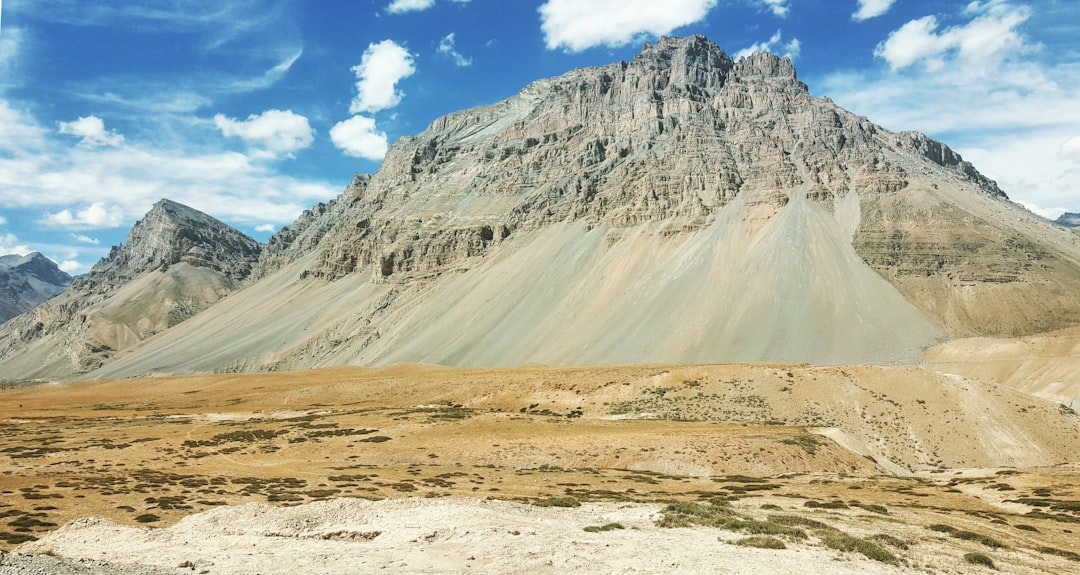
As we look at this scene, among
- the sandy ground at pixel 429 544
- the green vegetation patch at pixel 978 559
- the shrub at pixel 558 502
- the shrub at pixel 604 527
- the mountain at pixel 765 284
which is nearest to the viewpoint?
the sandy ground at pixel 429 544

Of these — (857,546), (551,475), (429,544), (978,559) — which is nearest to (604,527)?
(429,544)

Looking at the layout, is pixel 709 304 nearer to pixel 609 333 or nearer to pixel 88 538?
pixel 609 333

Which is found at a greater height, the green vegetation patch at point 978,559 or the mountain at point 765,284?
the mountain at point 765,284

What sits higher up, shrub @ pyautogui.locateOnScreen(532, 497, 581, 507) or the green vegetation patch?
the green vegetation patch

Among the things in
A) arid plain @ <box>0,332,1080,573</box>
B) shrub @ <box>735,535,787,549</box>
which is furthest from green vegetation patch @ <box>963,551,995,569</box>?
shrub @ <box>735,535,787,549</box>

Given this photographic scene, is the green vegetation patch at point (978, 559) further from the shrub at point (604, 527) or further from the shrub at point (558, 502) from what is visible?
the shrub at point (558, 502)

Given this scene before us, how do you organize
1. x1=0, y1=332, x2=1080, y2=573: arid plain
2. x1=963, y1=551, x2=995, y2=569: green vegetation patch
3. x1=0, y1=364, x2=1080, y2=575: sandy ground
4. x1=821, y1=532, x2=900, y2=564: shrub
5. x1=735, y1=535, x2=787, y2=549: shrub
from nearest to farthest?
x1=963, y1=551, x2=995, y2=569: green vegetation patch → x1=821, y1=532, x2=900, y2=564: shrub → x1=0, y1=364, x2=1080, y2=575: sandy ground → x1=735, y1=535, x2=787, y2=549: shrub → x1=0, y1=332, x2=1080, y2=573: arid plain

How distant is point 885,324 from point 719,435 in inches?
3790

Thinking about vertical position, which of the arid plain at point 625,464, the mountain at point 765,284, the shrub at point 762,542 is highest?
the mountain at point 765,284

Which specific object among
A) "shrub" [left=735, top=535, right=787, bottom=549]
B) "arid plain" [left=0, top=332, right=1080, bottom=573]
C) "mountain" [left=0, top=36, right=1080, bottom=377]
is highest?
"mountain" [left=0, top=36, right=1080, bottom=377]

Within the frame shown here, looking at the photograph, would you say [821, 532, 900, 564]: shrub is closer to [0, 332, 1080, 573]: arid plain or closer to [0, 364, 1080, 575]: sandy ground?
[0, 332, 1080, 573]: arid plain

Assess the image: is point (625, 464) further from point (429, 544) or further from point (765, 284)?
point (765, 284)

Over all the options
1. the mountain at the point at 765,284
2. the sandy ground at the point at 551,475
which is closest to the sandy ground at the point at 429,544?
the sandy ground at the point at 551,475

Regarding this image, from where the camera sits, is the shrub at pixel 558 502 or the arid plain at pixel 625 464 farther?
the shrub at pixel 558 502
